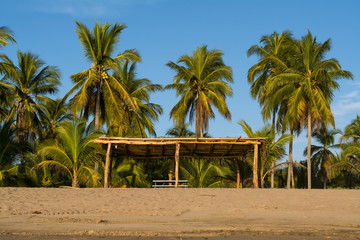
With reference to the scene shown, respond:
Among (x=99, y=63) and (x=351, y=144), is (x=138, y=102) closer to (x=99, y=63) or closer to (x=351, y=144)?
(x=99, y=63)

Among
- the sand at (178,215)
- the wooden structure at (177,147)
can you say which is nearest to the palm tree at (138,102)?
the wooden structure at (177,147)

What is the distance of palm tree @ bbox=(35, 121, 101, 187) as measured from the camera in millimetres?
17547

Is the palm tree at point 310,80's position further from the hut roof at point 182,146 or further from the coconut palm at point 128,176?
the coconut palm at point 128,176

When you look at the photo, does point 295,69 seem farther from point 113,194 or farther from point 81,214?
point 81,214

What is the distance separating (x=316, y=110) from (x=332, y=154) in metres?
12.6

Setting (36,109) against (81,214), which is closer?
(81,214)

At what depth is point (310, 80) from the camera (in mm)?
25109

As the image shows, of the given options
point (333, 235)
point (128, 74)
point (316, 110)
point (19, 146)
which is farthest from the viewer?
point (128, 74)

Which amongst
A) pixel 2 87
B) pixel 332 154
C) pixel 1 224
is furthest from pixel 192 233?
pixel 332 154

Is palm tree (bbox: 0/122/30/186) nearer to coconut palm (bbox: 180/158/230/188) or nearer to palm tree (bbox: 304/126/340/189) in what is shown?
coconut palm (bbox: 180/158/230/188)

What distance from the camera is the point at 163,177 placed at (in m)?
26.4

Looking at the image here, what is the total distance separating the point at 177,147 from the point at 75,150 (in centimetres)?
447

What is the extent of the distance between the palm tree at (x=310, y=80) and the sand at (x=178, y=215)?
11.5m

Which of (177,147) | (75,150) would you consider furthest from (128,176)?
(177,147)
